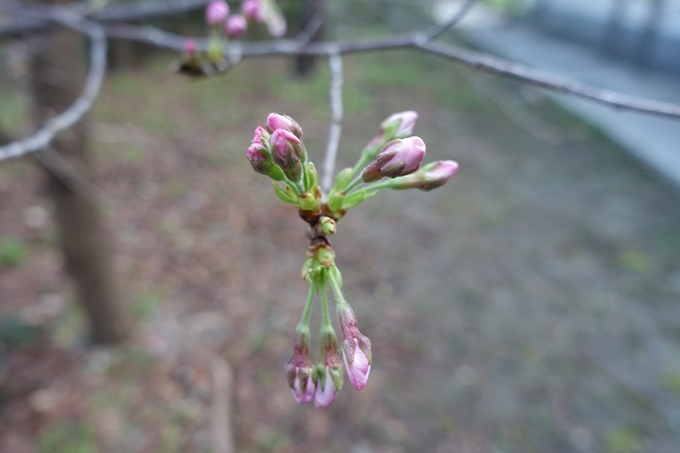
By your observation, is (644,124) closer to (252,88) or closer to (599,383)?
(599,383)

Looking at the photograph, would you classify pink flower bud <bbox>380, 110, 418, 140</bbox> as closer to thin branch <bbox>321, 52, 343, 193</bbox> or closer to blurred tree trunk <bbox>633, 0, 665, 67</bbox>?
thin branch <bbox>321, 52, 343, 193</bbox>

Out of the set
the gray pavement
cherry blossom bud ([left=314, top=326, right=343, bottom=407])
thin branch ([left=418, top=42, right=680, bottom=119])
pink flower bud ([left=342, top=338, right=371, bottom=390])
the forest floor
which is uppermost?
thin branch ([left=418, top=42, right=680, bottom=119])

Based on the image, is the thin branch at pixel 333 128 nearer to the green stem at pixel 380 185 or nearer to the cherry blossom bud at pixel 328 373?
the green stem at pixel 380 185

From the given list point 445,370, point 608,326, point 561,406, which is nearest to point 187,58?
point 445,370

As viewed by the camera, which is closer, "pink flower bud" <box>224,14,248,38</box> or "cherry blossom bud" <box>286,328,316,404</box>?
"cherry blossom bud" <box>286,328,316,404</box>

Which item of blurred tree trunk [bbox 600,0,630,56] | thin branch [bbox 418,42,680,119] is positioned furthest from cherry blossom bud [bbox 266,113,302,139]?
blurred tree trunk [bbox 600,0,630,56]

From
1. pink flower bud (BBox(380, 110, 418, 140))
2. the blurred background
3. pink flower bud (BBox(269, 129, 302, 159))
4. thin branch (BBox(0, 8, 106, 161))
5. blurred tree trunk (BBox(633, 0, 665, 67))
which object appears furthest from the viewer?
blurred tree trunk (BBox(633, 0, 665, 67))
